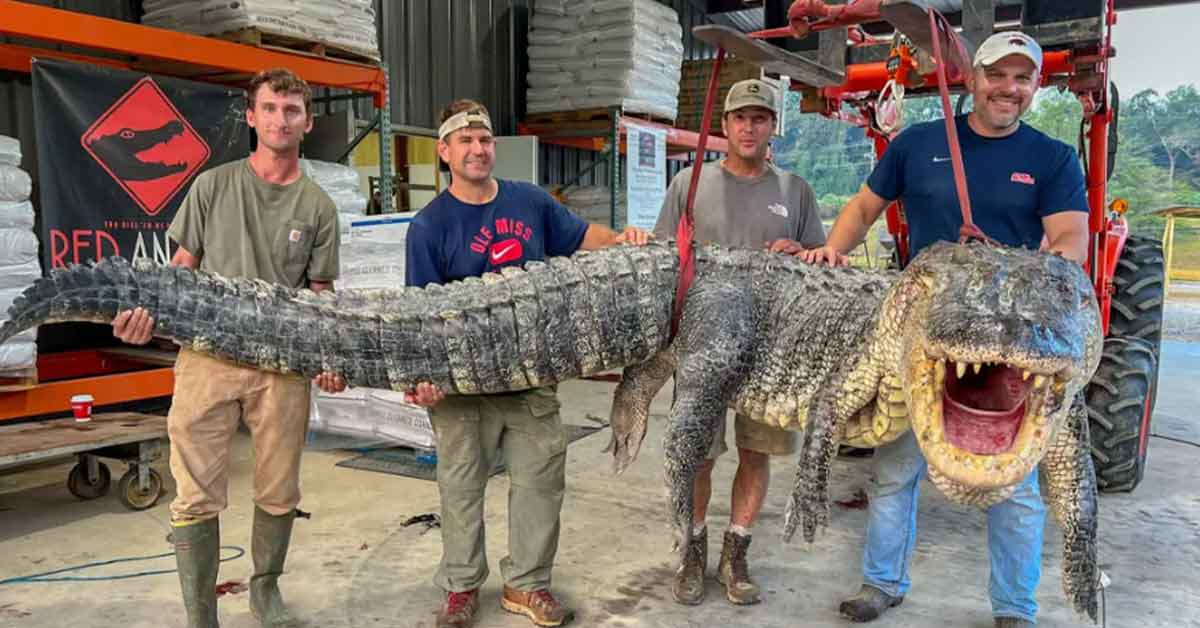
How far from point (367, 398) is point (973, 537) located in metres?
3.28

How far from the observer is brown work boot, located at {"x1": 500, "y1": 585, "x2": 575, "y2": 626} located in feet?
9.14

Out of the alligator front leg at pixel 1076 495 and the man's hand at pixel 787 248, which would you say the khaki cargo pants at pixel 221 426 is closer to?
the man's hand at pixel 787 248

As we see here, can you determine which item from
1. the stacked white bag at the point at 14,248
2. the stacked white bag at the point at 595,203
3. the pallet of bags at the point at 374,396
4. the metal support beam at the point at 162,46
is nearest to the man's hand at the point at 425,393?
the pallet of bags at the point at 374,396

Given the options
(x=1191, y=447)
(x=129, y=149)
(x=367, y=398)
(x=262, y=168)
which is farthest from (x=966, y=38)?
(x=129, y=149)

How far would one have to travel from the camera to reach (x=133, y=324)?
2.11 m

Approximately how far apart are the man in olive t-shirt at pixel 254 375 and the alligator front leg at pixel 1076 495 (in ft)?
7.34

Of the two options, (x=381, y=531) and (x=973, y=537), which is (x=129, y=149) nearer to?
(x=381, y=531)

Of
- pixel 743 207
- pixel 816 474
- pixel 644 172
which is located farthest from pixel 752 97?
pixel 644 172

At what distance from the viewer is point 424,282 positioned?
2645 mm

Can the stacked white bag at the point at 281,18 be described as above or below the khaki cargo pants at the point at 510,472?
above

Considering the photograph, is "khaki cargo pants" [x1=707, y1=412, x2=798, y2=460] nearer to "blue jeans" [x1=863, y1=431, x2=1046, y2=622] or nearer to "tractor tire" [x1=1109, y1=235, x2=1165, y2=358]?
"blue jeans" [x1=863, y1=431, x2=1046, y2=622]

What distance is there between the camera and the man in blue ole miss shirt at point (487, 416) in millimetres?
2676

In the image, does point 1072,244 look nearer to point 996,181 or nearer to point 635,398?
point 996,181

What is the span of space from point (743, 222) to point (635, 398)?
0.84m
